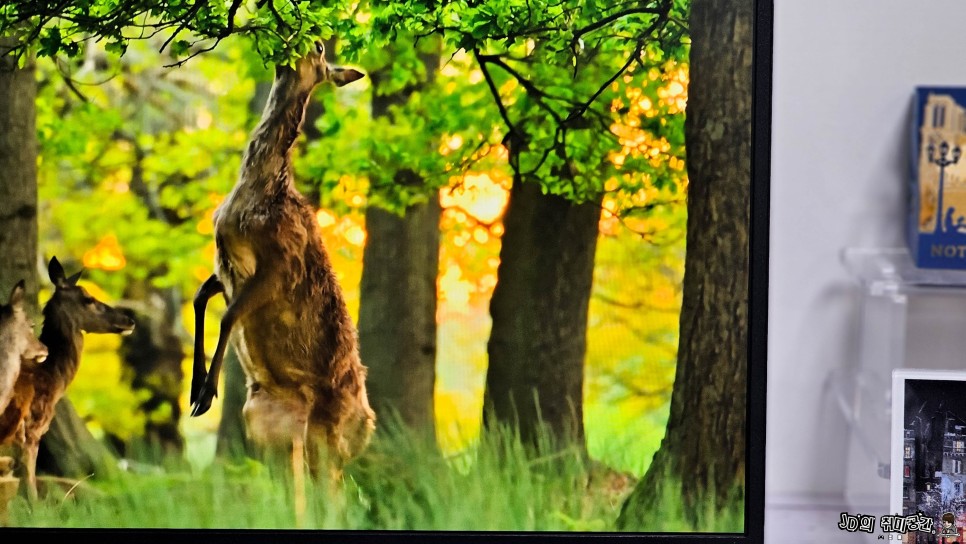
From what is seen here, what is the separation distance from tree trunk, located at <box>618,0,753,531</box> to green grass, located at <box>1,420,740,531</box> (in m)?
0.07

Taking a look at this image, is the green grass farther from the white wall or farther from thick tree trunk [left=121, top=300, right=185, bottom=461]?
the white wall

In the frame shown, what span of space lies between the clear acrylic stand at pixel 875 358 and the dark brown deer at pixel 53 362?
93 cm

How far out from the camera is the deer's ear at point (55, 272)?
101 cm

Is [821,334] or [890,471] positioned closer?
[890,471]

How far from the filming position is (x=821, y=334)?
3.65 ft

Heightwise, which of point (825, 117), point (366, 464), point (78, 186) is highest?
point (825, 117)

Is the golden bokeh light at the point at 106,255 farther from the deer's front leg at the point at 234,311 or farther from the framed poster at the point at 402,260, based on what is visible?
the deer's front leg at the point at 234,311

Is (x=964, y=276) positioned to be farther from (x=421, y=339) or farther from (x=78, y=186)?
(x=78, y=186)

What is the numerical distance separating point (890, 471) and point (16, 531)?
1.06 meters

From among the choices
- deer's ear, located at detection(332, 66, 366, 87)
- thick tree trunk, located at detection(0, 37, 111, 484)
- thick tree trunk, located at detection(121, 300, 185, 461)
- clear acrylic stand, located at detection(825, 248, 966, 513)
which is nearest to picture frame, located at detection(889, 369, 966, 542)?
clear acrylic stand, located at detection(825, 248, 966, 513)

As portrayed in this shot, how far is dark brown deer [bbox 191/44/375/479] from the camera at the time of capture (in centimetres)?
100

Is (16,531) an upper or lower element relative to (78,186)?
lower

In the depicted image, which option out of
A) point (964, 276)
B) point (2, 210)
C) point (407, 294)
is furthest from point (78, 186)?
point (964, 276)

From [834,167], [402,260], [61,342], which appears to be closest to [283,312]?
[402,260]
